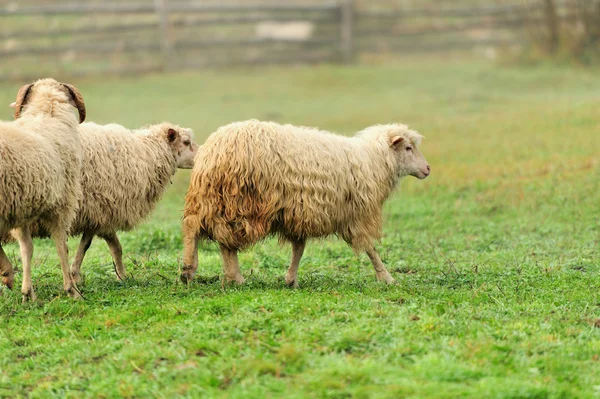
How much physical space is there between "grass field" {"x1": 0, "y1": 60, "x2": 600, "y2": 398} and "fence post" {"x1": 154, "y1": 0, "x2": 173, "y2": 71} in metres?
10.9

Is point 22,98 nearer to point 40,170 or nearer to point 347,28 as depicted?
point 40,170

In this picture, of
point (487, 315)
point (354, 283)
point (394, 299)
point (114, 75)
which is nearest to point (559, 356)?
point (487, 315)

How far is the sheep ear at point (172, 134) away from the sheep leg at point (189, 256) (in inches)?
65.7

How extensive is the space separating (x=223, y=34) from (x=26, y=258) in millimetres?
21409

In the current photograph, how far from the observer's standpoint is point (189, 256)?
25.3ft

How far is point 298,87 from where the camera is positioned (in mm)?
23750

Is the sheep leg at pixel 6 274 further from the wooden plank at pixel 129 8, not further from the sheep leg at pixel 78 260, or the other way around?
the wooden plank at pixel 129 8

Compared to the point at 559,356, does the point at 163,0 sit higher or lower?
higher

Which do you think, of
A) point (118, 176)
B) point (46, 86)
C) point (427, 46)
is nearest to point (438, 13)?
point (427, 46)

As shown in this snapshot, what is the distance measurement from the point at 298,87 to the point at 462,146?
345 inches

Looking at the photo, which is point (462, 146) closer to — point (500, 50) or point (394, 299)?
point (394, 299)

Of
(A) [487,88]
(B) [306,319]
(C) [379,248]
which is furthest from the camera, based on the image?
(A) [487,88]

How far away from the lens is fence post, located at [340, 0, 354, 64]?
2659 centimetres

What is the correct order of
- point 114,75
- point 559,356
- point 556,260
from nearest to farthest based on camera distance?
point 559,356
point 556,260
point 114,75
